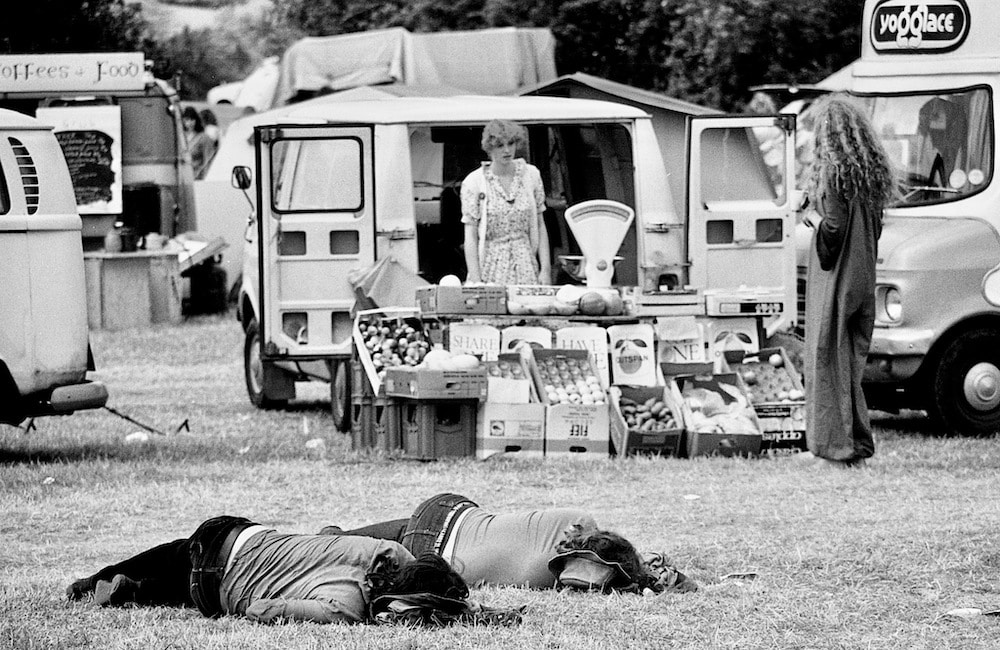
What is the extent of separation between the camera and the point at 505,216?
11.0m

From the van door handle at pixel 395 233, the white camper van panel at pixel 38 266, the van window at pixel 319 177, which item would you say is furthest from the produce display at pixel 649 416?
the white camper van panel at pixel 38 266

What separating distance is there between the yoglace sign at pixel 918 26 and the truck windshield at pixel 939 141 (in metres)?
0.34

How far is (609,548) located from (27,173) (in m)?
4.91

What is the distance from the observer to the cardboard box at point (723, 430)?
10.0 metres

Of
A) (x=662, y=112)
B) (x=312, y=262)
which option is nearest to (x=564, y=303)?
(x=312, y=262)

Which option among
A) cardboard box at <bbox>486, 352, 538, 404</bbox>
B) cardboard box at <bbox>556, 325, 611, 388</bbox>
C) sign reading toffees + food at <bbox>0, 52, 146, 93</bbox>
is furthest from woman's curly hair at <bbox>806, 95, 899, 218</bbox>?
sign reading toffees + food at <bbox>0, 52, 146, 93</bbox>

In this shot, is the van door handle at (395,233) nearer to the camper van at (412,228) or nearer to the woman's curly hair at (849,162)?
the camper van at (412,228)

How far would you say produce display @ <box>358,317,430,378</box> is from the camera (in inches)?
408

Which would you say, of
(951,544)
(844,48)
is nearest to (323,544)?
(951,544)

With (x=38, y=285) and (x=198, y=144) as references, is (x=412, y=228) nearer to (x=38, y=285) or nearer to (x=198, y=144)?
(x=38, y=285)

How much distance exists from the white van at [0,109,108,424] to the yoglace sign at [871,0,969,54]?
570 centimetres

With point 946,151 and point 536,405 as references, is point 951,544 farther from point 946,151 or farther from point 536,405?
point 946,151

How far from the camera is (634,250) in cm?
1203

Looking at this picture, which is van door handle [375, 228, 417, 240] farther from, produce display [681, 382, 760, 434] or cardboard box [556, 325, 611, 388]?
produce display [681, 382, 760, 434]
